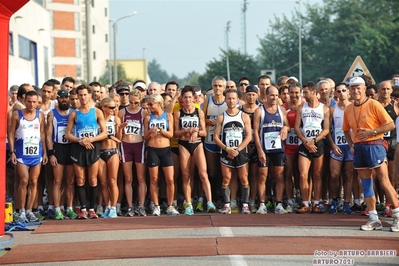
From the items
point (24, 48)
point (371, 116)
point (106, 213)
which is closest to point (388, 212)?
point (371, 116)

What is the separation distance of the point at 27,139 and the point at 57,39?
8218 centimetres

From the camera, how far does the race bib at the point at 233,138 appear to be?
14.0 meters

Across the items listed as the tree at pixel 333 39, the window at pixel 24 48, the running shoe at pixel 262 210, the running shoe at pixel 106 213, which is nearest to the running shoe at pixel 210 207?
the running shoe at pixel 262 210

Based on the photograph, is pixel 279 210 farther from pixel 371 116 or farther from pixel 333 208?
pixel 371 116

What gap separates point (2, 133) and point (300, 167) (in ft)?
17.6

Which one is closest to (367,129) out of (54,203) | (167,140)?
(167,140)

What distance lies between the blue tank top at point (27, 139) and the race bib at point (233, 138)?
10.8 ft

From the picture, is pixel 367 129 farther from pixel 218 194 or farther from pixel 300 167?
pixel 218 194

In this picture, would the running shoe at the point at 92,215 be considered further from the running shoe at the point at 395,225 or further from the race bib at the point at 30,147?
the running shoe at the point at 395,225

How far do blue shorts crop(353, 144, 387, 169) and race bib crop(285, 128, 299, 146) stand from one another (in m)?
2.22

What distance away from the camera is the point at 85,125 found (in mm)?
13719

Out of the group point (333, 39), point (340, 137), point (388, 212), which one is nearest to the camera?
point (388, 212)

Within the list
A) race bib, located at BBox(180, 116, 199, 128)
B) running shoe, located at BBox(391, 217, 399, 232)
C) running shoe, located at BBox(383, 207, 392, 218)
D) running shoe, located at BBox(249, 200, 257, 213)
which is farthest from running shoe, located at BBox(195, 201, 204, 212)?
running shoe, located at BBox(391, 217, 399, 232)

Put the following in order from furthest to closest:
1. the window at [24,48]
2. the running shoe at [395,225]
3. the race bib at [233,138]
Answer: the window at [24,48], the race bib at [233,138], the running shoe at [395,225]
